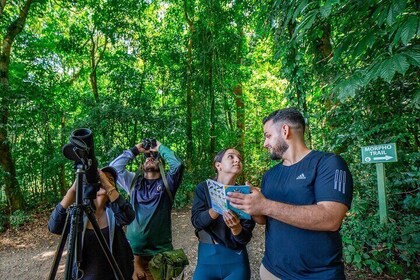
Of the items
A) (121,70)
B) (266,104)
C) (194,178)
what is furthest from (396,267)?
(266,104)

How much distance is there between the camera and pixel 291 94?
486 cm

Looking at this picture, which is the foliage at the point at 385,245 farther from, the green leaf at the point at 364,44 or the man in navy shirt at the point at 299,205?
the green leaf at the point at 364,44

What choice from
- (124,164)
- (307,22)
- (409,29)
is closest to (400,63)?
(409,29)

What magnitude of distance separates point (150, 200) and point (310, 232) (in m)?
1.52

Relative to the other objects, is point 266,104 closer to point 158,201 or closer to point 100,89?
point 100,89

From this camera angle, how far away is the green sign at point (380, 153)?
3.44m

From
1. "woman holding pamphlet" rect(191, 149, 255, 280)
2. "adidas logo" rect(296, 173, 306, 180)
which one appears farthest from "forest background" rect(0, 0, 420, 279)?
"woman holding pamphlet" rect(191, 149, 255, 280)

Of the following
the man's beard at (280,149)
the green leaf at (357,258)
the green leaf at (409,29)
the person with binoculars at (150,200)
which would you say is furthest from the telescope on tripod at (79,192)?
the green leaf at (357,258)

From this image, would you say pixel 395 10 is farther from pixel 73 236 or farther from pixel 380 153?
pixel 380 153

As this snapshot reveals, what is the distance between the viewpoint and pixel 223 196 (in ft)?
5.03

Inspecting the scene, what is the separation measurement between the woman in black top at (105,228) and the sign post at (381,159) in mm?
3421

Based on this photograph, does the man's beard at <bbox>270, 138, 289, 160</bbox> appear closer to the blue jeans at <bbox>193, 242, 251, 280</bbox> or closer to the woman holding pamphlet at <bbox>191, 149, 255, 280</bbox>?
the woman holding pamphlet at <bbox>191, 149, 255, 280</bbox>

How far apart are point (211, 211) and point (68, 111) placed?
725 cm

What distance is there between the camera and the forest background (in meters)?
3.87
